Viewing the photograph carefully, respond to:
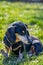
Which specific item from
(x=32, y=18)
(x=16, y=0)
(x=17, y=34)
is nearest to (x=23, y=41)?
(x=17, y=34)

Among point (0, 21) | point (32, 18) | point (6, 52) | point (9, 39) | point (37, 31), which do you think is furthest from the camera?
point (32, 18)

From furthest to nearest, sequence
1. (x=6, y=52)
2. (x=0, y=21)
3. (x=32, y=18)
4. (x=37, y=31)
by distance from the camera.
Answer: (x=32, y=18), (x=0, y=21), (x=37, y=31), (x=6, y=52)

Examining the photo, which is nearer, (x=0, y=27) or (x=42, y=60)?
(x=42, y=60)

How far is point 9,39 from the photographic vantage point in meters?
5.05

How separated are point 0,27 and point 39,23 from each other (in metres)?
1.57

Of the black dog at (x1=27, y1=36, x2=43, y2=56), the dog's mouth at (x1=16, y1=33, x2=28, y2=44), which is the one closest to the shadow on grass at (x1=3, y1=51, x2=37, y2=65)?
the black dog at (x1=27, y1=36, x2=43, y2=56)

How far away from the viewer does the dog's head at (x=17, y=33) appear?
503cm

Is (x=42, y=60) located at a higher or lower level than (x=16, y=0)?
higher

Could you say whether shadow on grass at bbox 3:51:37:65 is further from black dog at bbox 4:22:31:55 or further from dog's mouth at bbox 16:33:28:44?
dog's mouth at bbox 16:33:28:44

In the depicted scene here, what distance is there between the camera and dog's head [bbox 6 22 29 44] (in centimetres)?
503

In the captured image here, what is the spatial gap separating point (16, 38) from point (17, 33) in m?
0.11

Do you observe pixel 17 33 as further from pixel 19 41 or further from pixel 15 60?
pixel 15 60

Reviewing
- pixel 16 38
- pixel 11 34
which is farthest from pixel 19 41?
pixel 11 34

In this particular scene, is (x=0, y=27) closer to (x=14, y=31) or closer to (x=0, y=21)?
(x=0, y=21)
